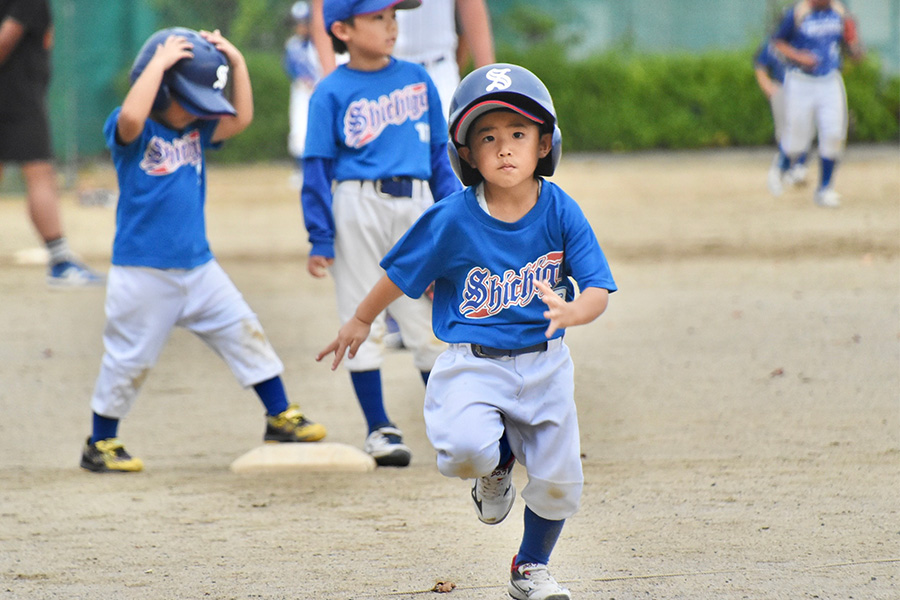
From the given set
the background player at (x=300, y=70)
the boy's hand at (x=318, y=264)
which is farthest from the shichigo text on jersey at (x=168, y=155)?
the background player at (x=300, y=70)

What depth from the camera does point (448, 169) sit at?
4438mm

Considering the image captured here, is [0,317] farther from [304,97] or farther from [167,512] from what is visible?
[304,97]

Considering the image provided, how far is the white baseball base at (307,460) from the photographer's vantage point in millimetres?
4211

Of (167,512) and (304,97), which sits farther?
(304,97)

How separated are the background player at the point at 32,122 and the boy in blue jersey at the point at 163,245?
3.40 metres

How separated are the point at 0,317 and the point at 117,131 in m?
3.36

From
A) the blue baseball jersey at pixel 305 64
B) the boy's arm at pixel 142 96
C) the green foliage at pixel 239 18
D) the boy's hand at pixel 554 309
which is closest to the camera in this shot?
the boy's hand at pixel 554 309

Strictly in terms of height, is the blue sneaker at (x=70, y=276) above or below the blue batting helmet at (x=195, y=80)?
below

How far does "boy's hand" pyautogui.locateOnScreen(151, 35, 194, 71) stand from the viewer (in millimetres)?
4082

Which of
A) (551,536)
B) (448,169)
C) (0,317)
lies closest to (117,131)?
(448,169)

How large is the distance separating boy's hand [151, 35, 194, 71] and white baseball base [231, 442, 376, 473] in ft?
4.64

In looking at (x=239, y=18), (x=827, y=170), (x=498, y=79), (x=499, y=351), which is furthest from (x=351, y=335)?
(x=239, y=18)

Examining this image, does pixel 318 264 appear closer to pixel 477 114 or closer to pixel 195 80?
pixel 195 80

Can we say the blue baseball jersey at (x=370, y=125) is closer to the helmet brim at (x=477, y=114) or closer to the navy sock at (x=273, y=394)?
the navy sock at (x=273, y=394)
